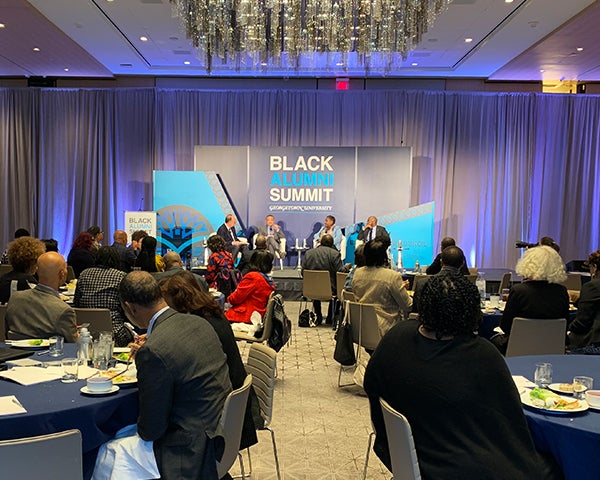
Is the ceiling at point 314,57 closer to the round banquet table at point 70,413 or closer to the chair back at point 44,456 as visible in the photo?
the round banquet table at point 70,413

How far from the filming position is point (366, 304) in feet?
17.9

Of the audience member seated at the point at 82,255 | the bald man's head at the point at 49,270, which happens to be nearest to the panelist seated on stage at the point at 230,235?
the audience member seated at the point at 82,255

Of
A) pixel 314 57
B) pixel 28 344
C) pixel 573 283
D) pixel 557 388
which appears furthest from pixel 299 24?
pixel 557 388

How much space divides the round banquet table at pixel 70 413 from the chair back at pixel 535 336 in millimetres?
2750

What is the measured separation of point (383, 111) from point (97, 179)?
21.4 feet

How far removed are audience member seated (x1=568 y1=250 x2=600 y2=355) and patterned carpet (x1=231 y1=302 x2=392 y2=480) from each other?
1.64 m

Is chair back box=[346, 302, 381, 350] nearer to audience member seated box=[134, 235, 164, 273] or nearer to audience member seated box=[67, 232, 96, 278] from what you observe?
audience member seated box=[134, 235, 164, 273]

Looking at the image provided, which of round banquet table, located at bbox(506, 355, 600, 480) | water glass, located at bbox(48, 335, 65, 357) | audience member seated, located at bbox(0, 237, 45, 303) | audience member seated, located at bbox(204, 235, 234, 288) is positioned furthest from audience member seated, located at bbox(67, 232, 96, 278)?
round banquet table, located at bbox(506, 355, 600, 480)

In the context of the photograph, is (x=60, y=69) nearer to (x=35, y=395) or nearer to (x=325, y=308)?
(x=325, y=308)

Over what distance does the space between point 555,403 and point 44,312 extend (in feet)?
9.38

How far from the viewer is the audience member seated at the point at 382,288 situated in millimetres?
5422

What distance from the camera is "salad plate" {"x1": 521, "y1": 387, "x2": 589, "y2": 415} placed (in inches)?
107

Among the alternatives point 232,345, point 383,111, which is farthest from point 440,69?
point 232,345

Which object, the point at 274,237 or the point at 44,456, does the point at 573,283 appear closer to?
the point at 274,237
